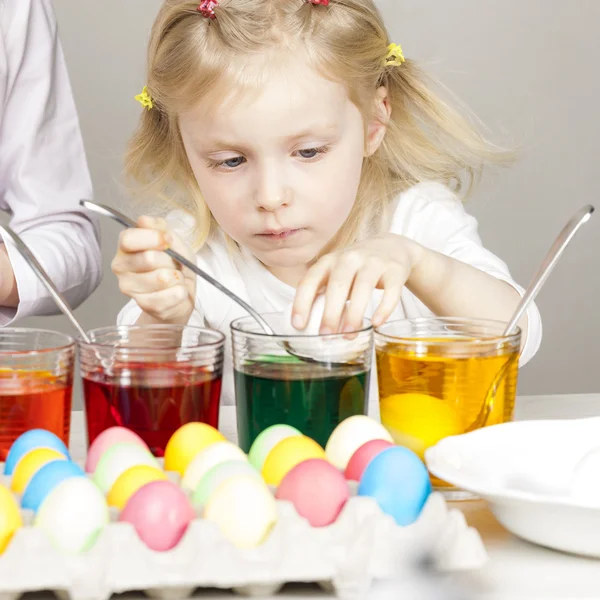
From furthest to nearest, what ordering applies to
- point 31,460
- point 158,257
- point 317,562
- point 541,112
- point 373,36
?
point 541,112 → point 373,36 → point 158,257 → point 31,460 → point 317,562

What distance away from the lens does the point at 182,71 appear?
4.45 feet

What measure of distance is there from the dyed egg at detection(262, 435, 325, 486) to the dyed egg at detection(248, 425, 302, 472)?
2cm

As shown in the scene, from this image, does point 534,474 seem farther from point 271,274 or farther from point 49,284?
point 271,274

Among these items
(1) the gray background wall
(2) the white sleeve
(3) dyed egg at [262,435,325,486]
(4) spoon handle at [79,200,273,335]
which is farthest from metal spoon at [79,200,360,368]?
(1) the gray background wall

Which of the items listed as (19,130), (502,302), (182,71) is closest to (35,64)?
(19,130)

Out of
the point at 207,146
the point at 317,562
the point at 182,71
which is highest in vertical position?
the point at 182,71

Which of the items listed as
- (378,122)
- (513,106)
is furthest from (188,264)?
(513,106)

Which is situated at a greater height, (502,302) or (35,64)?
(35,64)

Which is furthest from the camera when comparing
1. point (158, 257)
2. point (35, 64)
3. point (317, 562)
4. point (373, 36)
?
point (35, 64)

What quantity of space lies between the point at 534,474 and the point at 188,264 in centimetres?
47

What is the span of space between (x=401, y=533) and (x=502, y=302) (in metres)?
0.75

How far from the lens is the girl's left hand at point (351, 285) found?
2.98 feet

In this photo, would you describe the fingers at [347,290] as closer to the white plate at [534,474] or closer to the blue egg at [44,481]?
the white plate at [534,474]

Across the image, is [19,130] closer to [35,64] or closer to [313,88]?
[35,64]
